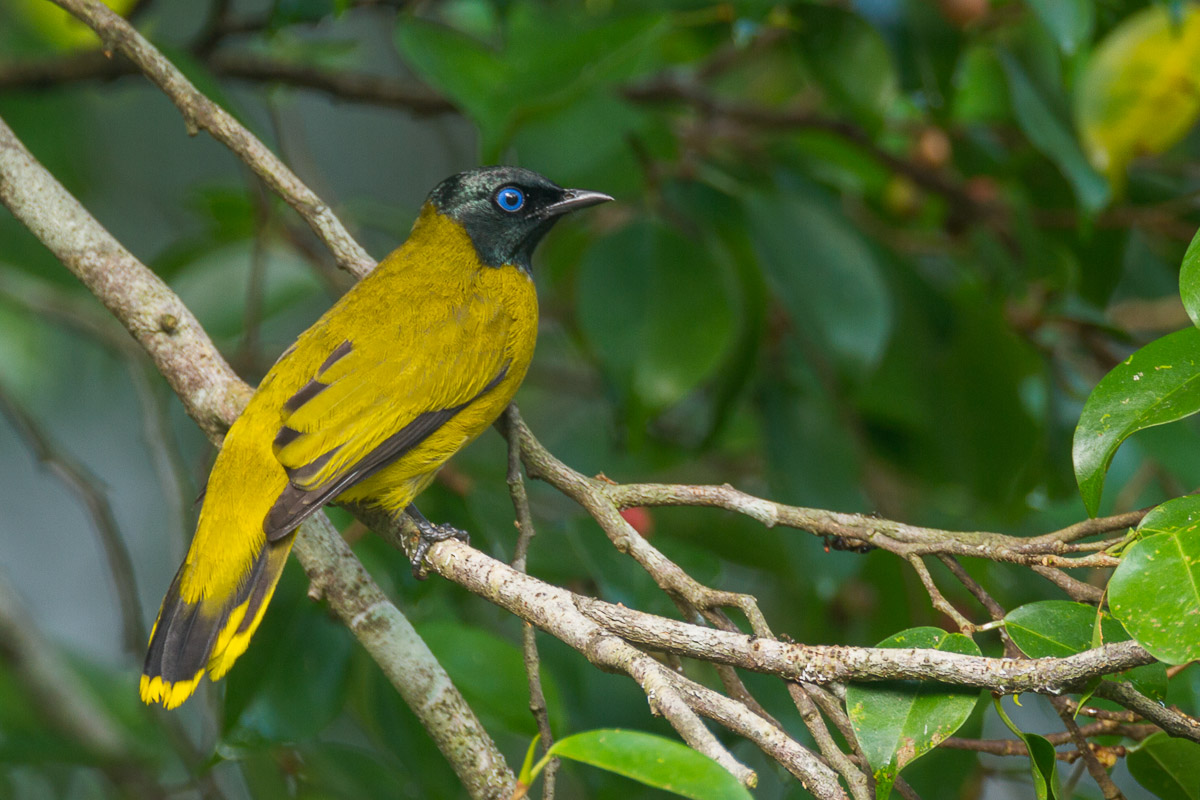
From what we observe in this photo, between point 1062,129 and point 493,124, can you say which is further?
point 1062,129

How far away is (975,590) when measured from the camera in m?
1.86

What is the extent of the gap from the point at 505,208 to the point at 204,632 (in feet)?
5.50

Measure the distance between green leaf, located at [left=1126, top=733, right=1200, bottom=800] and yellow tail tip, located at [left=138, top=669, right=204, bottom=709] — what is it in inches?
73.3

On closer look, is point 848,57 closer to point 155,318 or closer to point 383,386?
point 383,386

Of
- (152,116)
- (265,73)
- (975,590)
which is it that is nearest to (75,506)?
(152,116)

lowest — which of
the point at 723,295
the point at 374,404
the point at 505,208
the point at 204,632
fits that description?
the point at 204,632

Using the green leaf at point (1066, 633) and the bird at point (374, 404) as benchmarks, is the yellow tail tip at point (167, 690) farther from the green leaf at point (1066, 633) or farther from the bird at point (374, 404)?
the green leaf at point (1066, 633)

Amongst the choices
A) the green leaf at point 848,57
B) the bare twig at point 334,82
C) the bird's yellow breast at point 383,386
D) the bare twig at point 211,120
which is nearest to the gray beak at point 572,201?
the bird's yellow breast at point 383,386

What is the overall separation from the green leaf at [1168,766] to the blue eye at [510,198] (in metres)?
2.39

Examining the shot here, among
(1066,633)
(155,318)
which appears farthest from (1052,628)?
(155,318)

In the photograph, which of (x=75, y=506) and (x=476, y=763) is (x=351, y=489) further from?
(x=75, y=506)

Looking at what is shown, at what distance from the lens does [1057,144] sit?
3047mm

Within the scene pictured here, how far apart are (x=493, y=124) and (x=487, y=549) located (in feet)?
3.85

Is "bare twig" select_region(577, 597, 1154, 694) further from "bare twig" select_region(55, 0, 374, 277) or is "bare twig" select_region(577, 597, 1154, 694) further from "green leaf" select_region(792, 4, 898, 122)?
"green leaf" select_region(792, 4, 898, 122)
